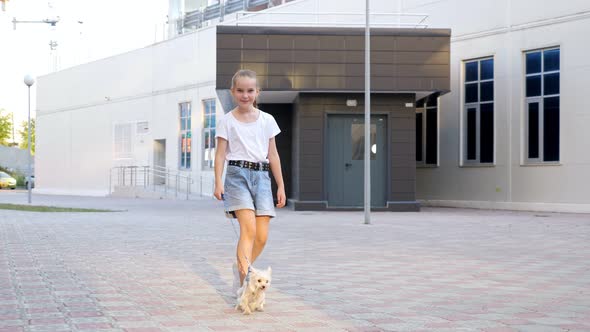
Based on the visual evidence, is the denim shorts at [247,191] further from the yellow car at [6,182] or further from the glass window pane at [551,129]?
the yellow car at [6,182]

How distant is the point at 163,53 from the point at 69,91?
12252 mm

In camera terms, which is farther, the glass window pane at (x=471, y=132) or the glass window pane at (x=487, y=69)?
the glass window pane at (x=471, y=132)

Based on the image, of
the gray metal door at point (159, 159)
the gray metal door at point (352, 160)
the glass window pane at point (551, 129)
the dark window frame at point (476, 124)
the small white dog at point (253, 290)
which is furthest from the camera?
the gray metal door at point (159, 159)

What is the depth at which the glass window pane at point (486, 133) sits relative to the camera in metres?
24.7

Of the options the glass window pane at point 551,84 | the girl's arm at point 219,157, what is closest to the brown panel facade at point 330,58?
the glass window pane at point 551,84

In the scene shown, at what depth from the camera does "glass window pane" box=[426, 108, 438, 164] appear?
87.7 feet

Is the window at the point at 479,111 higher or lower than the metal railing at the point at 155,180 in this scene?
higher

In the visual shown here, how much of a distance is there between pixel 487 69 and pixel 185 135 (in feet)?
56.0

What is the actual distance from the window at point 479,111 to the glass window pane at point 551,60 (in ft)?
6.44

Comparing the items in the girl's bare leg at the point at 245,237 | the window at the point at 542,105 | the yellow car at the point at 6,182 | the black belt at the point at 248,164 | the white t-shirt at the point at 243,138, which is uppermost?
the window at the point at 542,105

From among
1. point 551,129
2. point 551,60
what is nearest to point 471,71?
point 551,60

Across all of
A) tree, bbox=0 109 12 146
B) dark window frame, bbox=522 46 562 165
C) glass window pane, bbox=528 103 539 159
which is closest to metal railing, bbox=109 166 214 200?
dark window frame, bbox=522 46 562 165

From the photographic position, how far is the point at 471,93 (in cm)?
2545

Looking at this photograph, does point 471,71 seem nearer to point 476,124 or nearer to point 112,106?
point 476,124
